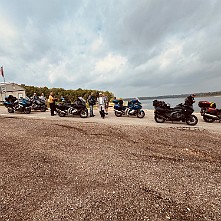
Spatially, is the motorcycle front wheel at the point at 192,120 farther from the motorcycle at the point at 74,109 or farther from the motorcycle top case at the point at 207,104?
the motorcycle at the point at 74,109

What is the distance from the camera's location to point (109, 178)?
2764mm

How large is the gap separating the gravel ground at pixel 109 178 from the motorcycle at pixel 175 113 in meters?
2.71

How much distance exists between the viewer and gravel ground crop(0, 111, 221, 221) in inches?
78.9

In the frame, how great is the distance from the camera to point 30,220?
1872 millimetres

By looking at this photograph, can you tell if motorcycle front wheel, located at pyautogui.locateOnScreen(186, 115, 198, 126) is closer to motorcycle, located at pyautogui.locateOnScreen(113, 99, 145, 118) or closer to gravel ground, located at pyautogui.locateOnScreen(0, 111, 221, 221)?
gravel ground, located at pyautogui.locateOnScreen(0, 111, 221, 221)

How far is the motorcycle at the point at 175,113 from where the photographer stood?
7.49 m

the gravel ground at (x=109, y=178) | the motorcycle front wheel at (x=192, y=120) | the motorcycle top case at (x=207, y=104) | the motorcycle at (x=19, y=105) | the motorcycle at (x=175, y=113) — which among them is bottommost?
the gravel ground at (x=109, y=178)

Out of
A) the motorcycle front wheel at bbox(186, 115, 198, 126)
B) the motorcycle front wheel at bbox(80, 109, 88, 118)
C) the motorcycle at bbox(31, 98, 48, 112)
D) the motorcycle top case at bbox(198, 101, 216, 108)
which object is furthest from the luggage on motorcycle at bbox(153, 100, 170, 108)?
the motorcycle at bbox(31, 98, 48, 112)

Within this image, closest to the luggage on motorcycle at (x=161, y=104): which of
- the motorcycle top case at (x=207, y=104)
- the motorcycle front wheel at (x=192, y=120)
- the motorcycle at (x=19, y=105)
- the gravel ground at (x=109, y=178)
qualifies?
the motorcycle front wheel at (x=192, y=120)

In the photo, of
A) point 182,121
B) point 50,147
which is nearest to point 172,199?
point 50,147

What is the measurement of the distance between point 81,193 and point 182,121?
22.3 feet

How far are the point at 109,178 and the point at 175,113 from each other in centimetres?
606

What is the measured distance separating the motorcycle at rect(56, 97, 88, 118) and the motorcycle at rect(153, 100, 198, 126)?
462 centimetres

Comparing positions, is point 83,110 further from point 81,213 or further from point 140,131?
point 81,213
